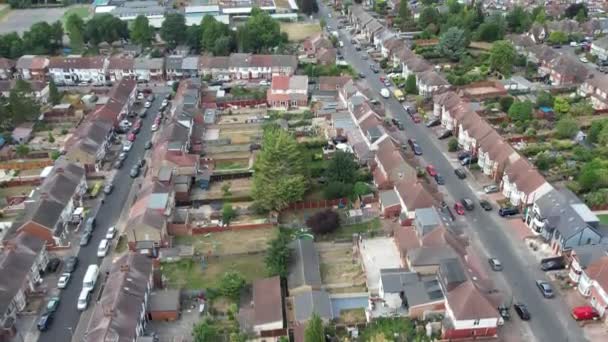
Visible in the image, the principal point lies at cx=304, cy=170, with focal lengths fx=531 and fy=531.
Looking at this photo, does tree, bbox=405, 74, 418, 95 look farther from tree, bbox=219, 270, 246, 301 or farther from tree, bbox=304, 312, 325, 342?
tree, bbox=304, 312, 325, 342

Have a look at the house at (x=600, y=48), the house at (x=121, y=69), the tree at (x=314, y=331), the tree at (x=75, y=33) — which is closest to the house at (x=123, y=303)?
the tree at (x=314, y=331)

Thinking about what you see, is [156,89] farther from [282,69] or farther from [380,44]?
[380,44]

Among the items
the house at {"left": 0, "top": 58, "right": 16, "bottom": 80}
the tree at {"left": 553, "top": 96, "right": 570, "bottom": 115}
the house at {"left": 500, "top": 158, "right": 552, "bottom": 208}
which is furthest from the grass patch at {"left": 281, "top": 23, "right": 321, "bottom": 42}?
the house at {"left": 500, "top": 158, "right": 552, "bottom": 208}

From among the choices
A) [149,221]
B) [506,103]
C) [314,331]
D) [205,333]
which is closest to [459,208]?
[314,331]

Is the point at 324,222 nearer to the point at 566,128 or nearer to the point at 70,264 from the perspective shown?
the point at 70,264

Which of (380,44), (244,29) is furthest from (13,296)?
(380,44)

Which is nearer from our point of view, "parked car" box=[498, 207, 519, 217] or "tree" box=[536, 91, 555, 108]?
"parked car" box=[498, 207, 519, 217]

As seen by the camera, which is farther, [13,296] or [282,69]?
[282,69]
